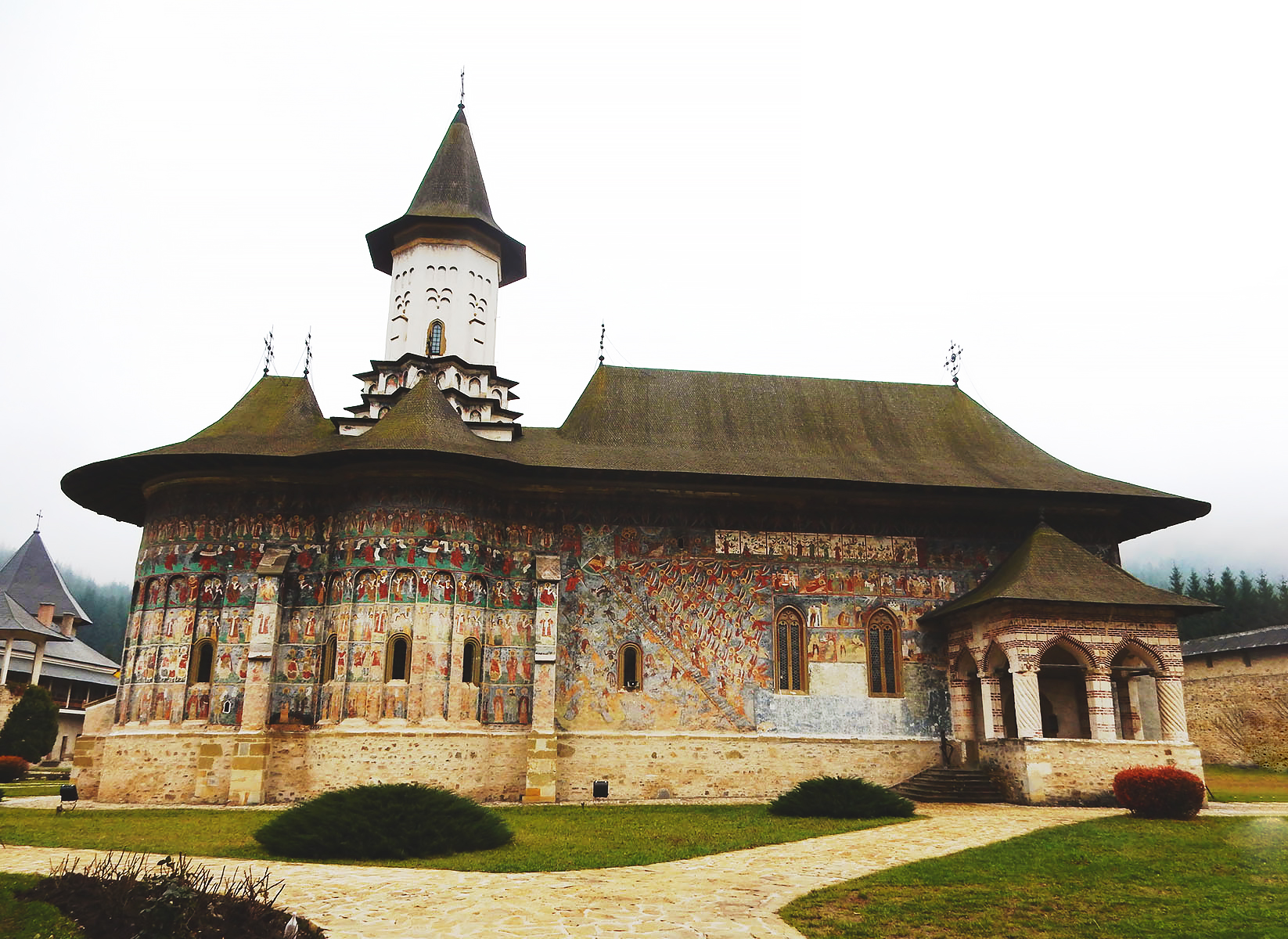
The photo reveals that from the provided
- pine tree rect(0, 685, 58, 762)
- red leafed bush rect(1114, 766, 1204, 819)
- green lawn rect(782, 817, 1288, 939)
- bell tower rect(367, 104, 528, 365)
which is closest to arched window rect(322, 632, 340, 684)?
bell tower rect(367, 104, 528, 365)

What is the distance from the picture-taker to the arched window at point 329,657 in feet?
58.6

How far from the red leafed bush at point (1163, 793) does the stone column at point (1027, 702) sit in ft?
8.59

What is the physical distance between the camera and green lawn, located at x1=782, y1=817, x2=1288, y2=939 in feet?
24.1

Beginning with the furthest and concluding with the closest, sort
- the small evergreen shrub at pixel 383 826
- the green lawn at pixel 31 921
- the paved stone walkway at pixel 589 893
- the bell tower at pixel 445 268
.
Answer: the bell tower at pixel 445 268 → the small evergreen shrub at pixel 383 826 → the paved stone walkway at pixel 589 893 → the green lawn at pixel 31 921

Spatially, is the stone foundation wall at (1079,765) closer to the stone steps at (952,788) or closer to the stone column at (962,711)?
the stone steps at (952,788)

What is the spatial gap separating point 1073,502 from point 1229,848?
1048 centimetres

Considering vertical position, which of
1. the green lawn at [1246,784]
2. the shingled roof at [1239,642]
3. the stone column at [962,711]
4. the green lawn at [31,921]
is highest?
the shingled roof at [1239,642]

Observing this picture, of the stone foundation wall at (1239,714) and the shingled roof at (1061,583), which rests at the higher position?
the shingled roof at (1061,583)

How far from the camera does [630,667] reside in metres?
19.1

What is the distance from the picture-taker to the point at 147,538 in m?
19.4

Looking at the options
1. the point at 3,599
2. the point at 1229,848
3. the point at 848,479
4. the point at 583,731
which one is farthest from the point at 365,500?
the point at 3,599

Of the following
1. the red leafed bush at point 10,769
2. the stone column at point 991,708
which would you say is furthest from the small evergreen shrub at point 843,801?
the red leafed bush at point 10,769

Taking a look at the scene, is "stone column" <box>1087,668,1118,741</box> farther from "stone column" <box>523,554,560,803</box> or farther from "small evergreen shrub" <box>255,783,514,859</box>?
"small evergreen shrub" <box>255,783,514,859</box>

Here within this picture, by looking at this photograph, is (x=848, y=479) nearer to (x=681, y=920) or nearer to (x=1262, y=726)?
(x=681, y=920)
